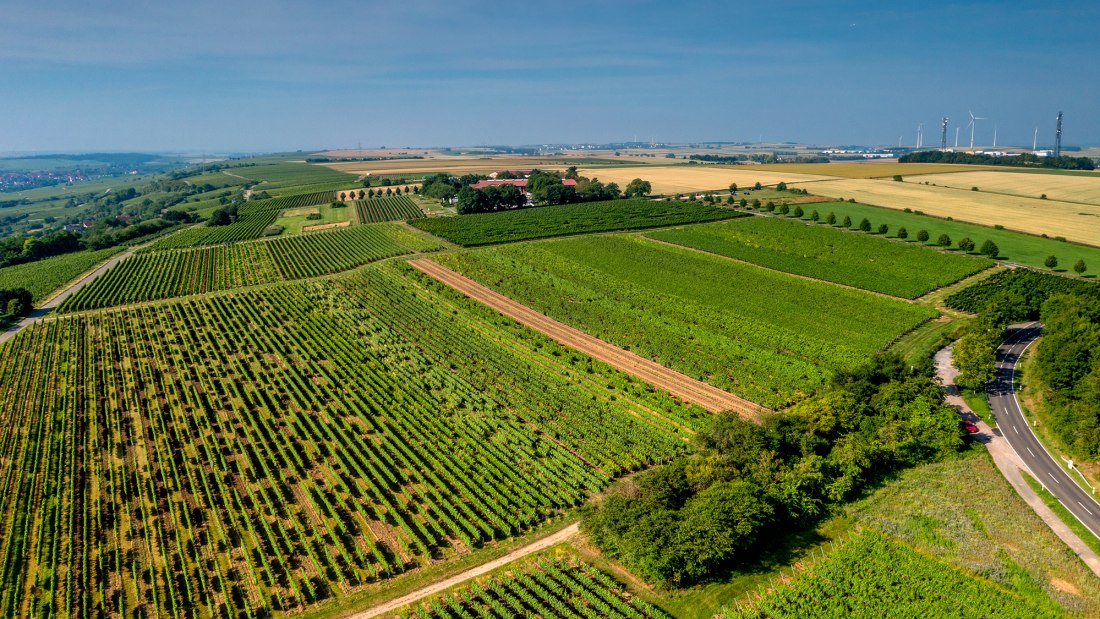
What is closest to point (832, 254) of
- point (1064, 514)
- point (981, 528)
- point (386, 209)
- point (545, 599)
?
point (1064, 514)

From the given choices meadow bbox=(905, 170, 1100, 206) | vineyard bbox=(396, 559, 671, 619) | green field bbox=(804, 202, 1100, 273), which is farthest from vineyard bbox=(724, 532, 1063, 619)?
meadow bbox=(905, 170, 1100, 206)

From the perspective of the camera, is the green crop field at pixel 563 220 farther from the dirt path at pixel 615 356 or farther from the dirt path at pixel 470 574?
the dirt path at pixel 470 574

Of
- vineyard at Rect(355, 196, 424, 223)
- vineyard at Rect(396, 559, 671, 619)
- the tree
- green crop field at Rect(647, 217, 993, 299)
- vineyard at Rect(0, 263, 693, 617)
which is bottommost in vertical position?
vineyard at Rect(396, 559, 671, 619)

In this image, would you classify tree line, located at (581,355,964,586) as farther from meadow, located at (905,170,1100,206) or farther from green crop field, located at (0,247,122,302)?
meadow, located at (905,170,1100,206)

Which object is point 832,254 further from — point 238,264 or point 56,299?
point 56,299

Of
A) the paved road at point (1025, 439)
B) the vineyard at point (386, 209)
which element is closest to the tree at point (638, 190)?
the vineyard at point (386, 209)

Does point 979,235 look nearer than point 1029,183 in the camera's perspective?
Yes
